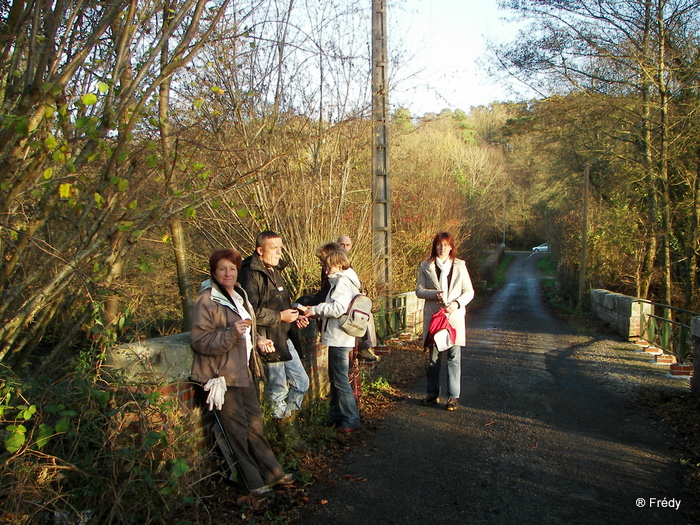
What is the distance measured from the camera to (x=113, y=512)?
341 centimetres

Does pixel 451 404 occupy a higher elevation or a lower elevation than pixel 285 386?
lower

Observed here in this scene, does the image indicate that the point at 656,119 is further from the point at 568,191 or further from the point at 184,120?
the point at 184,120

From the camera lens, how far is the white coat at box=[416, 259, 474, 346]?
6969 mm

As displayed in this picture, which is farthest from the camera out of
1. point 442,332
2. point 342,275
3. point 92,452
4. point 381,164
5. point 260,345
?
point 381,164

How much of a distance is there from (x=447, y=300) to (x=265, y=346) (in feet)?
8.95

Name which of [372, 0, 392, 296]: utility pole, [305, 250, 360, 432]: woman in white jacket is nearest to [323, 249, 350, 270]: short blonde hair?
[305, 250, 360, 432]: woman in white jacket

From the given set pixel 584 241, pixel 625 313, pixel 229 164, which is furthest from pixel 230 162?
pixel 584 241

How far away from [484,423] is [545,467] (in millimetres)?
1312

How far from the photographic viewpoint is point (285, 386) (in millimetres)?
5344

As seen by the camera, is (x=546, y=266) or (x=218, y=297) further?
(x=546, y=266)

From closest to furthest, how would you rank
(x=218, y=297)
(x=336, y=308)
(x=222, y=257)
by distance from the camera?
(x=218, y=297) → (x=222, y=257) → (x=336, y=308)

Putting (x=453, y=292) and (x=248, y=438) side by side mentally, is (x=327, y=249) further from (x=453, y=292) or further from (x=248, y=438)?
(x=248, y=438)

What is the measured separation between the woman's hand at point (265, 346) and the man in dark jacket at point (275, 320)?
11 centimetres

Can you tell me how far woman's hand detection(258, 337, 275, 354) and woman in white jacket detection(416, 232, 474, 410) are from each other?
2454mm
